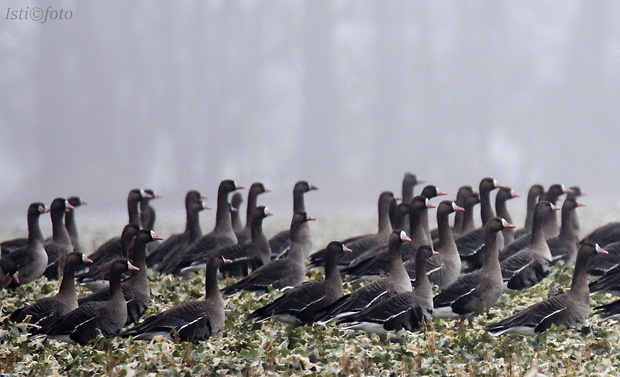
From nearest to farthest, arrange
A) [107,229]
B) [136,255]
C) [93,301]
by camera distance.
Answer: [93,301]
[136,255]
[107,229]

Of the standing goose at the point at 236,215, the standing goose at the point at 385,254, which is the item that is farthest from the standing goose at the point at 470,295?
the standing goose at the point at 236,215

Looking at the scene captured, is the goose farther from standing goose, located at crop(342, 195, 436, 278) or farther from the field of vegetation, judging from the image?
the field of vegetation

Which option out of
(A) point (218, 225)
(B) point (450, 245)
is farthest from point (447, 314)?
(A) point (218, 225)

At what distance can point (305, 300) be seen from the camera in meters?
12.2

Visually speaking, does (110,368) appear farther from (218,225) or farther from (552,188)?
(552,188)

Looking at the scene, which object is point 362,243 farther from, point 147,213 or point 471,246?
point 147,213

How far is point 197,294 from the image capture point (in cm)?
1380

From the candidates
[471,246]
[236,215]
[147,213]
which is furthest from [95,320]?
[236,215]

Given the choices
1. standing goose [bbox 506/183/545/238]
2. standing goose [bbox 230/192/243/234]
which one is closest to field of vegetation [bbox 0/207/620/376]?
standing goose [bbox 506/183/545/238]

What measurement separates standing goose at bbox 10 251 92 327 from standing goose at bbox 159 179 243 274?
3.54 metres

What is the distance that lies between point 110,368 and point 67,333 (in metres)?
1.48

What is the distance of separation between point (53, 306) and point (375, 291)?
141 inches

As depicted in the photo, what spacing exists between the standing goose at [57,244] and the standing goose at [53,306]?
3.97m

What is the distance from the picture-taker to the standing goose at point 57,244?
16.6 metres
